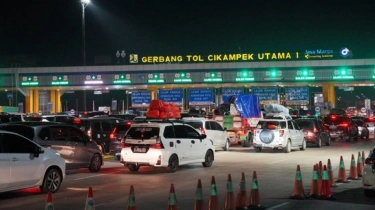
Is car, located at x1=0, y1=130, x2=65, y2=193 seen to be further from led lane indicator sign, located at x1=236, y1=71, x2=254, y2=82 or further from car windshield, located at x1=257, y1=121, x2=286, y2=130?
led lane indicator sign, located at x1=236, y1=71, x2=254, y2=82

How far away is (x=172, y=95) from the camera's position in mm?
56156

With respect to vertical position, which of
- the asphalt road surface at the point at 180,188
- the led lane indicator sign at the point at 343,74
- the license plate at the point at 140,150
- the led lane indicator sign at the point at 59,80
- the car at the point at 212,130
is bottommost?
the asphalt road surface at the point at 180,188

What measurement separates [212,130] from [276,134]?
124 inches

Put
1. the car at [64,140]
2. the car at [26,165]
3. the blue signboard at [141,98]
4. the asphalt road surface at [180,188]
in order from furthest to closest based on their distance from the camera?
the blue signboard at [141,98], the car at [64,140], the car at [26,165], the asphalt road surface at [180,188]

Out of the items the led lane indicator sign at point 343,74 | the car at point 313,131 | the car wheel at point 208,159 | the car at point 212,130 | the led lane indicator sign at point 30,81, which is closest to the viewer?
the car wheel at point 208,159

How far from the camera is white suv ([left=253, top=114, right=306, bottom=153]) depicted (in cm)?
2817

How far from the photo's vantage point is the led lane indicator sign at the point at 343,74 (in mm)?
53375

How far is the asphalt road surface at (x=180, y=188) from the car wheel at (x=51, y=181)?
0.65 feet

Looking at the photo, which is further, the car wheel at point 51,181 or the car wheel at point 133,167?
the car wheel at point 133,167

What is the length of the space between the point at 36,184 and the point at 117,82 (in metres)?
44.6

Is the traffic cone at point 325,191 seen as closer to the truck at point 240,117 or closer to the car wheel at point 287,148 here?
the car wheel at point 287,148

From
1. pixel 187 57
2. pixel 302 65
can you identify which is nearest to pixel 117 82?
pixel 187 57

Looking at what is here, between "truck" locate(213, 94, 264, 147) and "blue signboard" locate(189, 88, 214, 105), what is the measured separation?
1971 cm

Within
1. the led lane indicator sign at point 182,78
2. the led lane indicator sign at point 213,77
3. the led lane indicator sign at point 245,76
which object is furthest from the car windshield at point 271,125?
the led lane indicator sign at point 182,78
